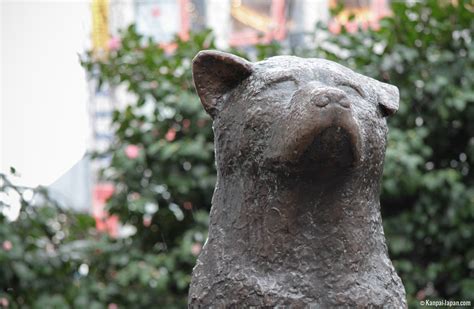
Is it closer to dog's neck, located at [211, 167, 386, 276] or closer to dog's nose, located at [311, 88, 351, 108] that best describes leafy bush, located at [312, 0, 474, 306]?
dog's neck, located at [211, 167, 386, 276]

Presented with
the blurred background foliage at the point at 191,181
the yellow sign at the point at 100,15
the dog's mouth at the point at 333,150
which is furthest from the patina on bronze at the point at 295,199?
the yellow sign at the point at 100,15

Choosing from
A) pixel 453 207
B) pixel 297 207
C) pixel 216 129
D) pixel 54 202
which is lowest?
pixel 453 207

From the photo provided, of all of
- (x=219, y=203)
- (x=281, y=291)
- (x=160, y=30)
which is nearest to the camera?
(x=281, y=291)

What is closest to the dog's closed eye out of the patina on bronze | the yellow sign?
the patina on bronze

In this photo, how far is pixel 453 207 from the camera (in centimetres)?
414

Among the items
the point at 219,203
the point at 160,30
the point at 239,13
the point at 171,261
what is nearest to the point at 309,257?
the point at 219,203

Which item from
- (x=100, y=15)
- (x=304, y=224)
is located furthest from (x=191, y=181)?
(x=100, y=15)

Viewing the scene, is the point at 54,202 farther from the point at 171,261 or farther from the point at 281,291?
the point at 281,291

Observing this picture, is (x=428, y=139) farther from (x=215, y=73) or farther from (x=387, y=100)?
(x=215, y=73)

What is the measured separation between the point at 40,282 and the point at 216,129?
232cm

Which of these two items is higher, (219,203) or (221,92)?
(221,92)

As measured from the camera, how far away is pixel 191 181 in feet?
14.1

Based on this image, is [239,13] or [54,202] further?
[239,13]

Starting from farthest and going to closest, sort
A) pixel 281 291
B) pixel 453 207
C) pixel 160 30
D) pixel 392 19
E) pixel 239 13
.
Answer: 1. pixel 239 13
2. pixel 160 30
3. pixel 392 19
4. pixel 453 207
5. pixel 281 291
